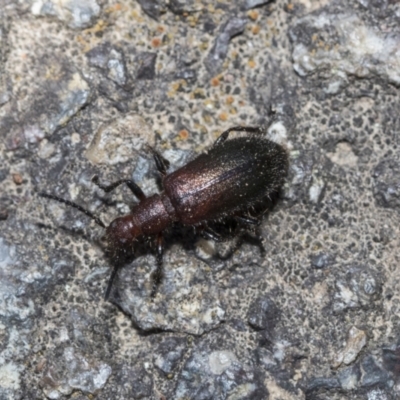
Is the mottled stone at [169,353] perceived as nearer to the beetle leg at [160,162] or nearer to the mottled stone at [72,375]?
the mottled stone at [72,375]

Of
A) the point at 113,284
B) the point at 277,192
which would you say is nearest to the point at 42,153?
the point at 113,284

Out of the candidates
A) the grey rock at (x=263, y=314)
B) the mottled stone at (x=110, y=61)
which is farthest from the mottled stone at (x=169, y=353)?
the mottled stone at (x=110, y=61)

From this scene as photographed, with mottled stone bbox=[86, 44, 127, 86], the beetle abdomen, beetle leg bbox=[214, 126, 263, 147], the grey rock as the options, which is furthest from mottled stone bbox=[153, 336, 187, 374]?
mottled stone bbox=[86, 44, 127, 86]

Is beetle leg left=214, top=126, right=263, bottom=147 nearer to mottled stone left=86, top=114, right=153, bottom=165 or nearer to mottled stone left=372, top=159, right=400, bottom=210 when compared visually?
mottled stone left=86, top=114, right=153, bottom=165

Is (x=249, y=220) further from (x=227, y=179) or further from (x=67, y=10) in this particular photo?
(x=67, y=10)

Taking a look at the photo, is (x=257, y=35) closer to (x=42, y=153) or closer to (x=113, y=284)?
(x=42, y=153)

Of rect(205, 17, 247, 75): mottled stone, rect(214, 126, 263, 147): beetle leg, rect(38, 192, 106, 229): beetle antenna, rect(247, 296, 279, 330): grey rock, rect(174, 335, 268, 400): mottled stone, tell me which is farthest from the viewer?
rect(205, 17, 247, 75): mottled stone

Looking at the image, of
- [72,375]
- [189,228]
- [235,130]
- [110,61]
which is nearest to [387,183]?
[235,130]
